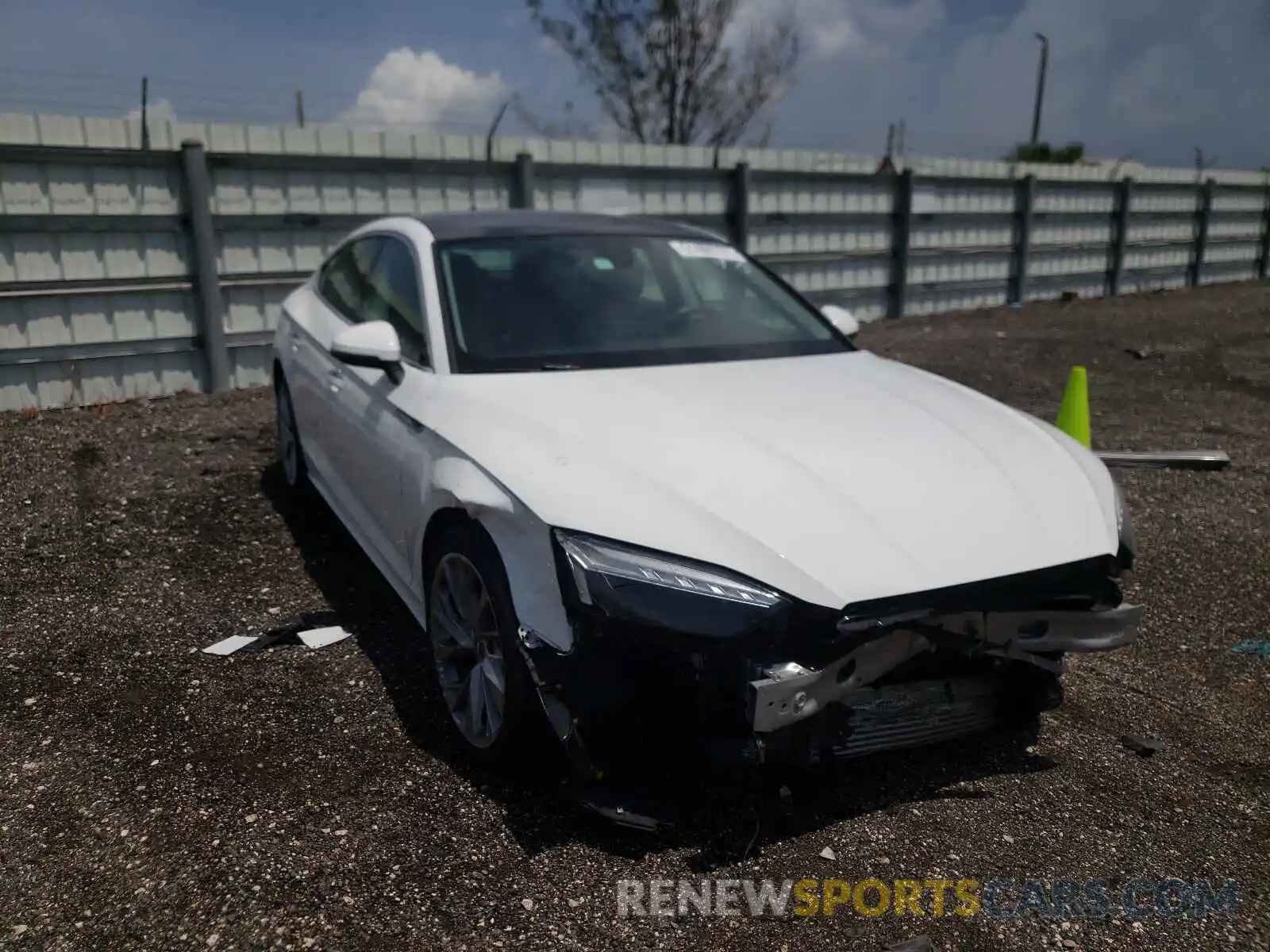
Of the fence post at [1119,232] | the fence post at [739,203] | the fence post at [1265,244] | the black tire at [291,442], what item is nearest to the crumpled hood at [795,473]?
the black tire at [291,442]

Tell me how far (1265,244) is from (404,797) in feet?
74.4

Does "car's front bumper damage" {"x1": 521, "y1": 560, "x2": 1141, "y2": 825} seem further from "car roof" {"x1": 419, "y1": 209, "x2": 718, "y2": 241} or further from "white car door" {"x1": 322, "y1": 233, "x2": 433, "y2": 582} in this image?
"car roof" {"x1": 419, "y1": 209, "x2": 718, "y2": 241}

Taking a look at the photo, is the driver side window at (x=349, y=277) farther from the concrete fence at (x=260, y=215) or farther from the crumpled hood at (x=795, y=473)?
the concrete fence at (x=260, y=215)

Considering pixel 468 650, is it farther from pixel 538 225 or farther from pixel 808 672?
pixel 538 225

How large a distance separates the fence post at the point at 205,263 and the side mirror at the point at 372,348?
17.3 feet

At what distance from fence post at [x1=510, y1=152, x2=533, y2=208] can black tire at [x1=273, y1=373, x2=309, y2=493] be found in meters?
4.76

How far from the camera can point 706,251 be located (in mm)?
4359

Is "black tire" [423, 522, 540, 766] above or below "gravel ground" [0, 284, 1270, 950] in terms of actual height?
above

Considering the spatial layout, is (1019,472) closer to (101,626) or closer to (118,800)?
(118,800)

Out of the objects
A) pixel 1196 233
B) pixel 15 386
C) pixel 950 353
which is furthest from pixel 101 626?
pixel 1196 233

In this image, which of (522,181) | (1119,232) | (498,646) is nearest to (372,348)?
(498,646)

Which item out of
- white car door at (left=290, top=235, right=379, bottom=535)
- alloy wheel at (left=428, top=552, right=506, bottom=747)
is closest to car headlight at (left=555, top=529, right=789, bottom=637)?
alloy wheel at (left=428, top=552, right=506, bottom=747)

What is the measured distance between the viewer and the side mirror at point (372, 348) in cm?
341

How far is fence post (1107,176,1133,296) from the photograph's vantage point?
1655 centimetres
